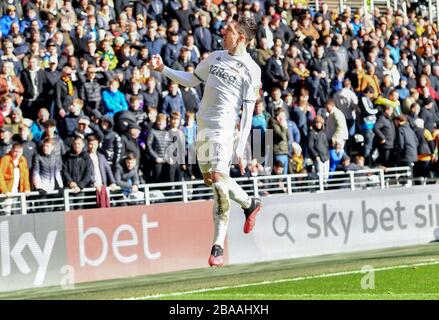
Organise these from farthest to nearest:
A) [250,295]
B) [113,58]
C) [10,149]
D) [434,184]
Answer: [434,184] → [113,58] → [10,149] → [250,295]

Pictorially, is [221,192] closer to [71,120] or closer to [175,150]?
[71,120]

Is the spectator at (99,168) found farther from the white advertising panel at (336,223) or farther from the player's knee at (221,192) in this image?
the player's knee at (221,192)

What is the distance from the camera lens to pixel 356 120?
2484 cm

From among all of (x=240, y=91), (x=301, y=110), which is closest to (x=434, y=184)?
(x=301, y=110)

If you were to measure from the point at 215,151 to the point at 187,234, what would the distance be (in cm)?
864

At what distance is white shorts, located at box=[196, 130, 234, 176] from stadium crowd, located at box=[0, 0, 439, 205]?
19.3 feet

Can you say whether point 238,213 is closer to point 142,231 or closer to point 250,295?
point 142,231

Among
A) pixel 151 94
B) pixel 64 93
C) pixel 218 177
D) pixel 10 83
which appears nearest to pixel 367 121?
pixel 151 94

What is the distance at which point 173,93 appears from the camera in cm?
2119

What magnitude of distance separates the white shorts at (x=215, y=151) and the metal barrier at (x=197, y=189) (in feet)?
20.7

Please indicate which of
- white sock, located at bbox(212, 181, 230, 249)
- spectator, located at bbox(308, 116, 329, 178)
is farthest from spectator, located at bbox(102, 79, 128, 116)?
white sock, located at bbox(212, 181, 230, 249)

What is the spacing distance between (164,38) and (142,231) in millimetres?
4371

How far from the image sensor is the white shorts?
40.3 ft

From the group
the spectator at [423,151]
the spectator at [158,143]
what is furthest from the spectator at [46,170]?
the spectator at [423,151]
